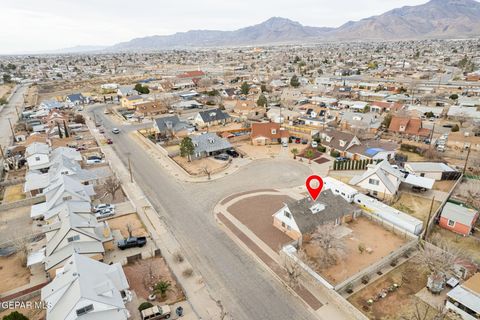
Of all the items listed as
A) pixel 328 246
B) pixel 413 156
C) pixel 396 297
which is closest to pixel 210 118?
pixel 413 156

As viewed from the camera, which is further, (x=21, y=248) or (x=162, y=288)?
(x=21, y=248)

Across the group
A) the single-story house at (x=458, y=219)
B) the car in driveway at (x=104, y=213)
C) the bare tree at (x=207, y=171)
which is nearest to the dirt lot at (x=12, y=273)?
the car in driveway at (x=104, y=213)

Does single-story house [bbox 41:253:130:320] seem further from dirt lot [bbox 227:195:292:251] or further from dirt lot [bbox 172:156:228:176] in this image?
dirt lot [bbox 172:156:228:176]

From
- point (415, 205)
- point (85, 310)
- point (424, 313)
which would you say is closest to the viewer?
point (85, 310)

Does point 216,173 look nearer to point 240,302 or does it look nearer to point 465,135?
point 240,302

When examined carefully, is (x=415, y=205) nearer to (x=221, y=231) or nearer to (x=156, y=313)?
(x=221, y=231)

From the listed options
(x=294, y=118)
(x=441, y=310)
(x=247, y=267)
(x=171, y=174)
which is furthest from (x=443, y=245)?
(x=294, y=118)

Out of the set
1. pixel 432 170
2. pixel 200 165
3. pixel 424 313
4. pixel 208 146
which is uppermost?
pixel 208 146
